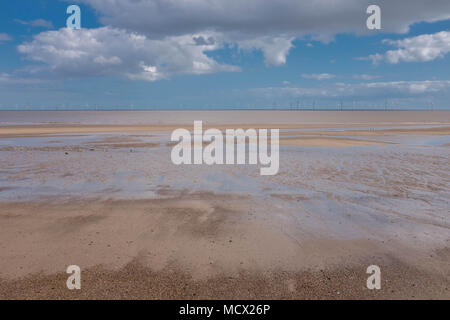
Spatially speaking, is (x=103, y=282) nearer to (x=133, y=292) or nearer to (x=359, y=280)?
(x=133, y=292)

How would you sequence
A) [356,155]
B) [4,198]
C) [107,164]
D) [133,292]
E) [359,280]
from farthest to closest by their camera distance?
[356,155] < [107,164] < [4,198] < [359,280] < [133,292]

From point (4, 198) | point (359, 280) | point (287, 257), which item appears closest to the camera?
point (359, 280)

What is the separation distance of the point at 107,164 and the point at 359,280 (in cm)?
1346

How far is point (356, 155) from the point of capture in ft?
61.3

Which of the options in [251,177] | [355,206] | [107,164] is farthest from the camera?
[107,164]

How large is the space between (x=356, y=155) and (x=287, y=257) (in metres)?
14.5

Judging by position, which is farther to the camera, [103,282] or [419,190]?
[419,190]
